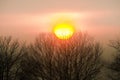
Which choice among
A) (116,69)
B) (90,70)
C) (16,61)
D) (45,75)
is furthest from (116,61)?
(16,61)

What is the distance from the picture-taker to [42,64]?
53.0 metres

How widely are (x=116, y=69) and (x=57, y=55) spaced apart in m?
11.8

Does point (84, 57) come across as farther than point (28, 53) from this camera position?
No

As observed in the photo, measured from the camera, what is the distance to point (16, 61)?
54.9 meters

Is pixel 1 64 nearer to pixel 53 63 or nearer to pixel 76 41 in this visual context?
pixel 53 63

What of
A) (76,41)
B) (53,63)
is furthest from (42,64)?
(76,41)

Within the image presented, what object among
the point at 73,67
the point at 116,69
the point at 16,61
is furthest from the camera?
the point at 16,61

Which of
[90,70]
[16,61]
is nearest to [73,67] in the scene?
[90,70]

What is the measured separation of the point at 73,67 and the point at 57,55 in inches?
114

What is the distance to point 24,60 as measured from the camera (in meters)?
56.8

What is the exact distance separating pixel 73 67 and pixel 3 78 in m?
10.2

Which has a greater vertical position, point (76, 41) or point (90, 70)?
point (76, 41)

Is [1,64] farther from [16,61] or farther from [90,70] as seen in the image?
[90,70]

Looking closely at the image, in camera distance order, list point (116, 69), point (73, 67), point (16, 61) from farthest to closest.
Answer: point (16, 61) < point (73, 67) < point (116, 69)
